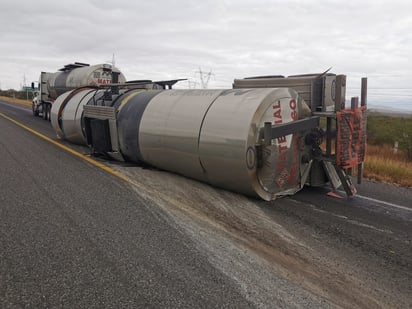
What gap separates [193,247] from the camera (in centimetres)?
357

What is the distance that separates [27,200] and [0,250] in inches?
63.2

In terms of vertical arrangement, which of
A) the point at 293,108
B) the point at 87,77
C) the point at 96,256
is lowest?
the point at 96,256

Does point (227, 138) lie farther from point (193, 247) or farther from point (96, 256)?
point (96, 256)

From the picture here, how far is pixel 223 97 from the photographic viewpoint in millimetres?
5816

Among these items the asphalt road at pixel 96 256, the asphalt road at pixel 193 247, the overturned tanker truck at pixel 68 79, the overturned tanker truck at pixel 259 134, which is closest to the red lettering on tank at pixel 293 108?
the overturned tanker truck at pixel 259 134

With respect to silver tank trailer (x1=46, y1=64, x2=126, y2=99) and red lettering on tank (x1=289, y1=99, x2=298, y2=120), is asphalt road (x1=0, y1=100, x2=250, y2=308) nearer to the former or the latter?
red lettering on tank (x1=289, y1=99, x2=298, y2=120)

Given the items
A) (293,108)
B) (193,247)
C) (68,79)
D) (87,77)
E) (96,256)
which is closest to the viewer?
(96,256)

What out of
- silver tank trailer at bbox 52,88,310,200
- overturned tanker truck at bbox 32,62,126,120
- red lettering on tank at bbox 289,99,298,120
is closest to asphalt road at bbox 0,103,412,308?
silver tank trailer at bbox 52,88,310,200

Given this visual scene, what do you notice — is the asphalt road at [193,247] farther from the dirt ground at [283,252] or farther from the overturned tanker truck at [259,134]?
the overturned tanker truck at [259,134]

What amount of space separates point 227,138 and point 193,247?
6.87ft

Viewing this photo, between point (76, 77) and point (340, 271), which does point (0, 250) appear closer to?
point (340, 271)

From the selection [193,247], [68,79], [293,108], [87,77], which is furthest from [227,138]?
[68,79]

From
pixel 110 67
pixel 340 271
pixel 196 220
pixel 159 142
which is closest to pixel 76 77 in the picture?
pixel 110 67

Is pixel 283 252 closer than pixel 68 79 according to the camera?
Yes
